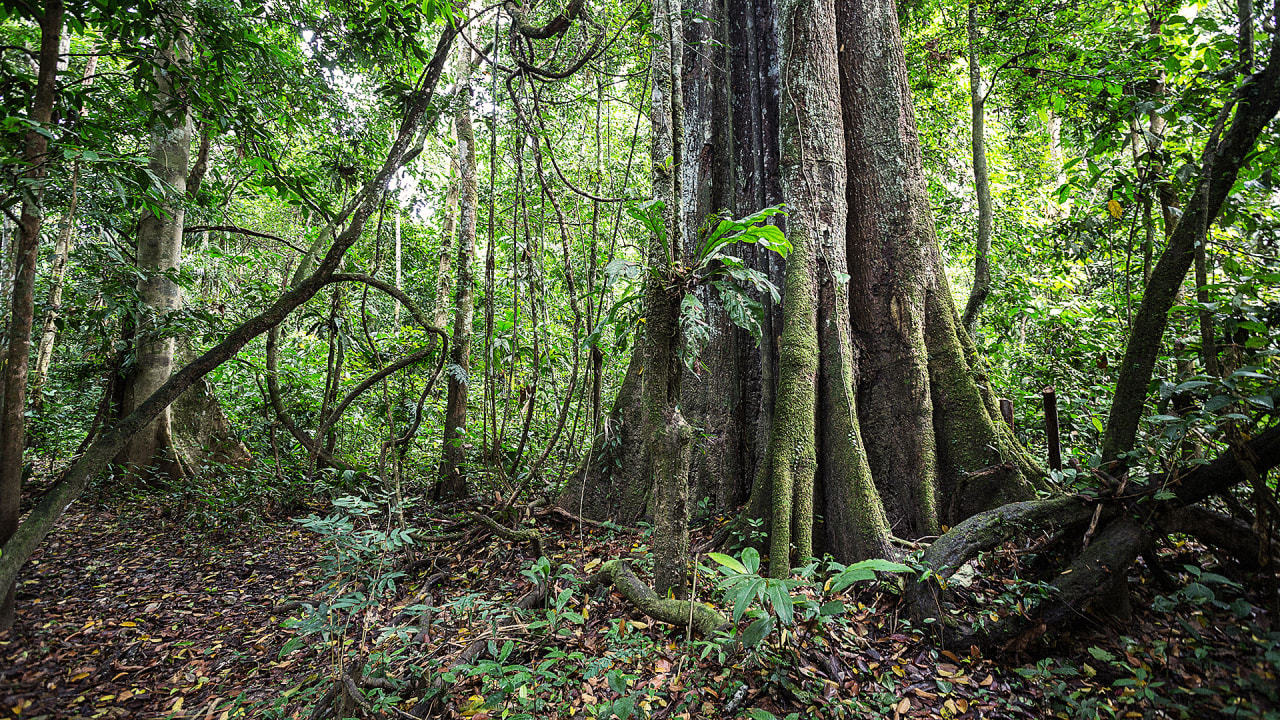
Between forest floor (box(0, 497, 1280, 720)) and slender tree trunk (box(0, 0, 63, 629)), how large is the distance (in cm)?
75

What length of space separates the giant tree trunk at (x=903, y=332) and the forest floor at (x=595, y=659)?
697 millimetres

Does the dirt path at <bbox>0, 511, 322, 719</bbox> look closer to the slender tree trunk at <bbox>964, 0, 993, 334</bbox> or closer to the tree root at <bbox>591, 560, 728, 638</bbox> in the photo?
the tree root at <bbox>591, 560, 728, 638</bbox>

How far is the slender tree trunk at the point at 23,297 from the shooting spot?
116 inches

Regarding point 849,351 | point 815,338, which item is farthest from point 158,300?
point 849,351

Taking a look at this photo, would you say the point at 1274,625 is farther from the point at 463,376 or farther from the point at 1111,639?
the point at 463,376

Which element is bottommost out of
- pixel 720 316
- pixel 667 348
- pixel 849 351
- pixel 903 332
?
pixel 667 348

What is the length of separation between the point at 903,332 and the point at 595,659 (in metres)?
2.89

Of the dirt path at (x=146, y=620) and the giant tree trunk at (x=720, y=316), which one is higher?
the giant tree trunk at (x=720, y=316)

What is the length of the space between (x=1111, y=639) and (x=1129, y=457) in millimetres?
821

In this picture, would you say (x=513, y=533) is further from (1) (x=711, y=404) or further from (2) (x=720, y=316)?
(2) (x=720, y=316)

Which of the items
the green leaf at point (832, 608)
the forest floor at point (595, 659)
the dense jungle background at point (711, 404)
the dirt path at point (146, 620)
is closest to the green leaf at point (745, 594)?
the dense jungle background at point (711, 404)

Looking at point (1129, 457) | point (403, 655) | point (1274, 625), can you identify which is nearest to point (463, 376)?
point (403, 655)

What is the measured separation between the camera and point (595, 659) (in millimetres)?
2484

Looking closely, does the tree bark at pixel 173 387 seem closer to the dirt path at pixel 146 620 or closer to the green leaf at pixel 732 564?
the dirt path at pixel 146 620
